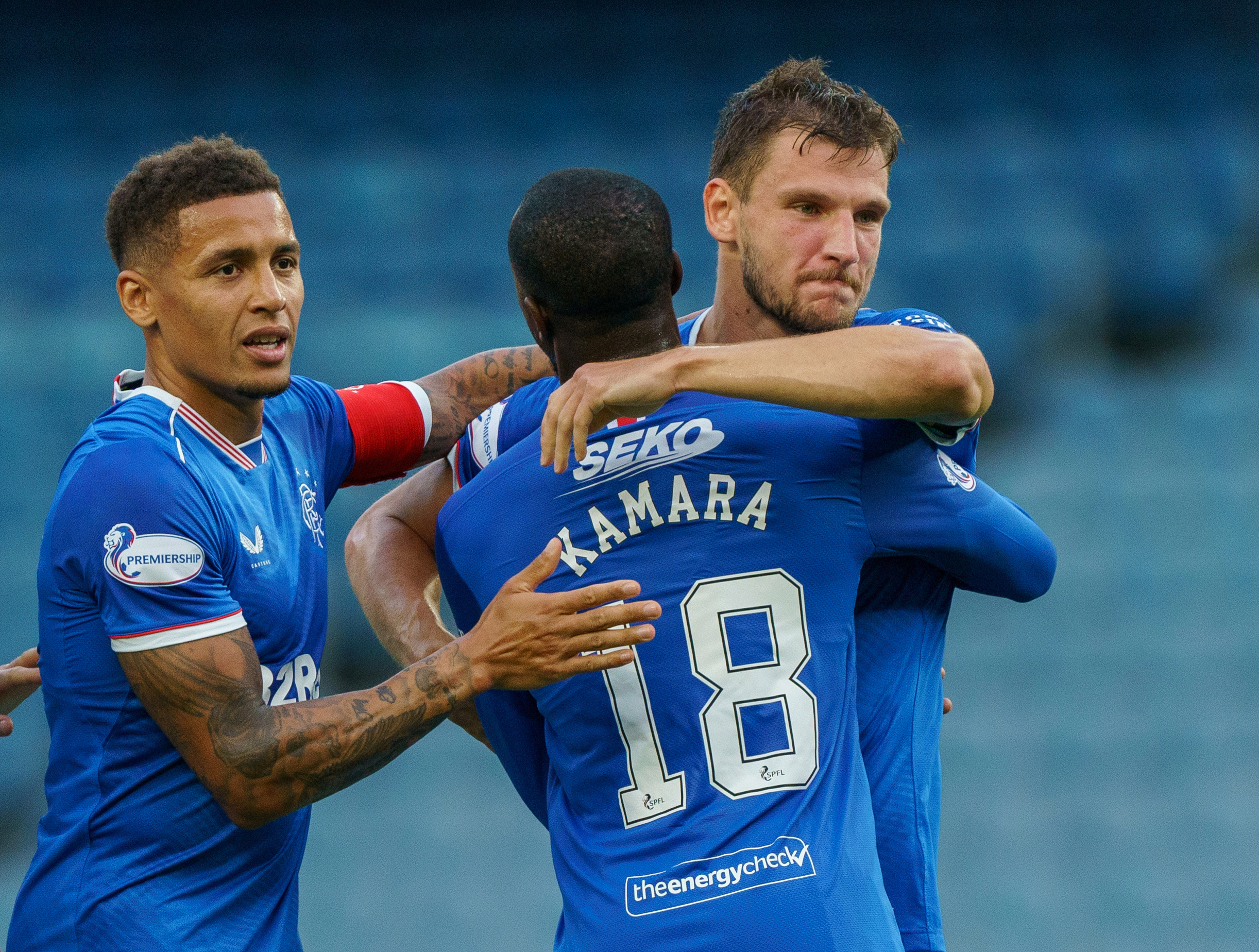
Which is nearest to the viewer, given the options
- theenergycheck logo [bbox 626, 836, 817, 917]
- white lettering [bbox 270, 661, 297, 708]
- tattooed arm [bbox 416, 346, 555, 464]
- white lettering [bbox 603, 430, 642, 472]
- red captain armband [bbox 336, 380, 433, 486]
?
theenergycheck logo [bbox 626, 836, 817, 917]

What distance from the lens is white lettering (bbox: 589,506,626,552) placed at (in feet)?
7.65

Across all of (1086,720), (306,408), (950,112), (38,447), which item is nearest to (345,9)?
(38,447)

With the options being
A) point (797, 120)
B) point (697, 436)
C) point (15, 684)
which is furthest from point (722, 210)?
point (15, 684)

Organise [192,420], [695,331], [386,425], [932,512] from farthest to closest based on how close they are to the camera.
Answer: [386,425]
[695,331]
[192,420]
[932,512]

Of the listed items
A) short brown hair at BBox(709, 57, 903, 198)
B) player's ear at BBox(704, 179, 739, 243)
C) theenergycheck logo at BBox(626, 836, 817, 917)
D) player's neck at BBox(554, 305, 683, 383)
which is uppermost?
short brown hair at BBox(709, 57, 903, 198)

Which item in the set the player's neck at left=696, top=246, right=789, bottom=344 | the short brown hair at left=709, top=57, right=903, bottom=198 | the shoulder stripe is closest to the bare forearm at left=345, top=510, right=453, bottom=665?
the shoulder stripe

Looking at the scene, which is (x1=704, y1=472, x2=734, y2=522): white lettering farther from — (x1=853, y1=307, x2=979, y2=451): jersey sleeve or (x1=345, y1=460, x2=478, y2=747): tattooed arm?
(x1=345, y1=460, x2=478, y2=747): tattooed arm

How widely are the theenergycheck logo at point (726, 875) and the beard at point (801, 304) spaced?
3.10 feet

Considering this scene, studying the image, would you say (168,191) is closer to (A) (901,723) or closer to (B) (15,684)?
(B) (15,684)

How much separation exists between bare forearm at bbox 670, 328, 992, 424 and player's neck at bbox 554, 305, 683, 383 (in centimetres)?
13

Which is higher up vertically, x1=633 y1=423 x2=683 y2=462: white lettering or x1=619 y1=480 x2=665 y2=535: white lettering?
x1=633 y1=423 x2=683 y2=462: white lettering

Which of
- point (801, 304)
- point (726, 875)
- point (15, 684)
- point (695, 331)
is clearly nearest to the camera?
point (726, 875)

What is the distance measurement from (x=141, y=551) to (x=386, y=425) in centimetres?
87

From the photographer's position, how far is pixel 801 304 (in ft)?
8.71
